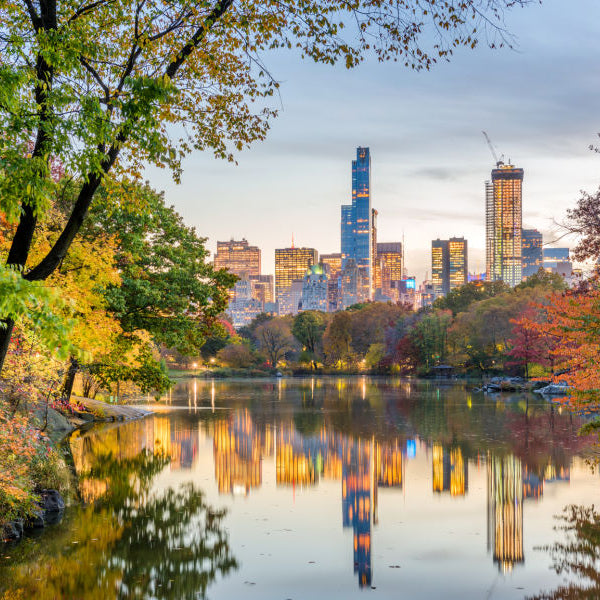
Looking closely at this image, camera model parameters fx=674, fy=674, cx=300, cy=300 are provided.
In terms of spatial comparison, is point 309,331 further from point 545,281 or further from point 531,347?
point 531,347

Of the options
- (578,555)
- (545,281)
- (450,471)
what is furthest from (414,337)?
(578,555)

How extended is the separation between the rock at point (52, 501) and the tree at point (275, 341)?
10272cm

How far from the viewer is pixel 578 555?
1222 cm

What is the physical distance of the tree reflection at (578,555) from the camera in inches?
408

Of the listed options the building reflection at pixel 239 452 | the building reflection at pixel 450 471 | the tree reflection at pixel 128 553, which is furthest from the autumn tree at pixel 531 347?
the tree reflection at pixel 128 553

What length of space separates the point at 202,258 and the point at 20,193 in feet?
70.3

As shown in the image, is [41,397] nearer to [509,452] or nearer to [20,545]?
[20,545]

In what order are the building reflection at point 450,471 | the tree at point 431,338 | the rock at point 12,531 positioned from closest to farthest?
the rock at point 12,531
the building reflection at point 450,471
the tree at point 431,338

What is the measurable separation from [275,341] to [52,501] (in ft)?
347

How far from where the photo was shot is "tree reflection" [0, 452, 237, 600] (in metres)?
10.6

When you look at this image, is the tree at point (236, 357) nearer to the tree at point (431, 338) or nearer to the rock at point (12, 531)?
the tree at point (431, 338)

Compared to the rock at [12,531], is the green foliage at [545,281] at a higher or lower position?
higher

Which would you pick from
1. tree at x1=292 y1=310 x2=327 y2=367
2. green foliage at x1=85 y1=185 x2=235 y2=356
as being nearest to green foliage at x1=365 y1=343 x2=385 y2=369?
tree at x1=292 y1=310 x2=327 y2=367

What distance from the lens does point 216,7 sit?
8.75m
